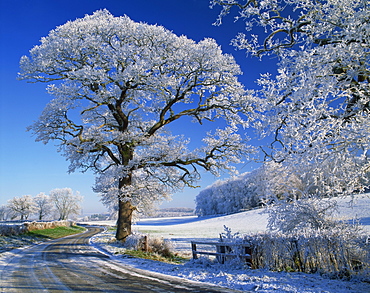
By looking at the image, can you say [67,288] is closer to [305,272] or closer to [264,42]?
[305,272]

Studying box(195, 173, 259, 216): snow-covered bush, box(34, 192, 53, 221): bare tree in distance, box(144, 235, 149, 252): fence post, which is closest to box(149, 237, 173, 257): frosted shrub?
box(144, 235, 149, 252): fence post

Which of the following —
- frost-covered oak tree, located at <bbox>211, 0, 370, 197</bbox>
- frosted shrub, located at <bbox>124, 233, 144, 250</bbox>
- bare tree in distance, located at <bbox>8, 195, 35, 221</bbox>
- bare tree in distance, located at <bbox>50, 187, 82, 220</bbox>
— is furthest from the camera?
bare tree in distance, located at <bbox>50, 187, 82, 220</bbox>

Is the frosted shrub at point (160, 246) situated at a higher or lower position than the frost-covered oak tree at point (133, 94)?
lower

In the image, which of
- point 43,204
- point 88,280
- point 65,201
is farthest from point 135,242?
point 43,204

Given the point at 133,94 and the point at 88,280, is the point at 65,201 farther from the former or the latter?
the point at 88,280

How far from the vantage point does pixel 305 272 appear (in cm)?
770

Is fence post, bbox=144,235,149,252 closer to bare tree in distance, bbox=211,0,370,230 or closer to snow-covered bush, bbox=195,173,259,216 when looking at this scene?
bare tree in distance, bbox=211,0,370,230

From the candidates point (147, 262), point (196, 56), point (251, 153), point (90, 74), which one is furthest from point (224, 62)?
point (147, 262)

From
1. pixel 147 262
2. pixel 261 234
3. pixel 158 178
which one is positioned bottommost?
pixel 147 262

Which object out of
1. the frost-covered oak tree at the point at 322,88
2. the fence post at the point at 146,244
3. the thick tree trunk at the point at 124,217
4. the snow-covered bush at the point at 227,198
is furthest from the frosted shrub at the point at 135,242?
the snow-covered bush at the point at 227,198

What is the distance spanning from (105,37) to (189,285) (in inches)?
541

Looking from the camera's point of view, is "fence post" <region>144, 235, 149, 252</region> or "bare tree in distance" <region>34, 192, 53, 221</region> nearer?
"fence post" <region>144, 235, 149, 252</region>

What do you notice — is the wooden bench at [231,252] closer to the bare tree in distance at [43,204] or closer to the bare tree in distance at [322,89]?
the bare tree in distance at [322,89]

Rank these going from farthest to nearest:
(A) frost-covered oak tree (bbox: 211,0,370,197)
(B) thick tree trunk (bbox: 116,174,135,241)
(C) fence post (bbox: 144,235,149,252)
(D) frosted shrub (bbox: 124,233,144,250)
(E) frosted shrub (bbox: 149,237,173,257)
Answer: (B) thick tree trunk (bbox: 116,174,135,241), (E) frosted shrub (bbox: 149,237,173,257), (D) frosted shrub (bbox: 124,233,144,250), (C) fence post (bbox: 144,235,149,252), (A) frost-covered oak tree (bbox: 211,0,370,197)
